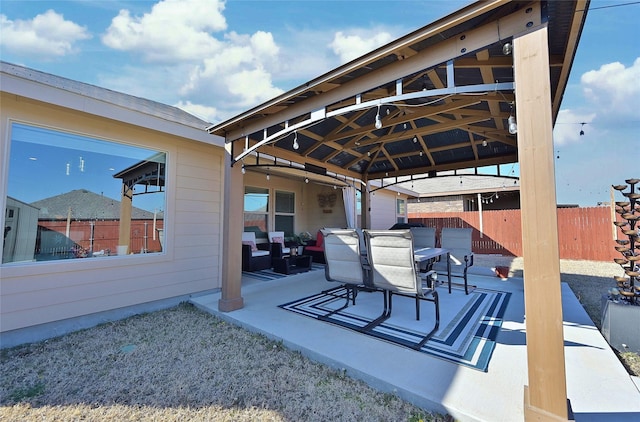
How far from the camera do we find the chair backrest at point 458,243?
531 cm

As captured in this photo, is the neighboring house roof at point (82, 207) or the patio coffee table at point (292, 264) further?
the patio coffee table at point (292, 264)

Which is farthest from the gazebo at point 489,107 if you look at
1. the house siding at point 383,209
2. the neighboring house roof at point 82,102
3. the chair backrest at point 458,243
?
the house siding at point 383,209

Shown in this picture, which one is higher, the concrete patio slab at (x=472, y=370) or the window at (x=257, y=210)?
the window at (x=257, y=210)

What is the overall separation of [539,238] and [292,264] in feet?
18.6

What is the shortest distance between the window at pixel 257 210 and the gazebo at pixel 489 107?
10.2 feet

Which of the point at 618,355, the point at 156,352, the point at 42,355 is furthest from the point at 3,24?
the point at 618,355

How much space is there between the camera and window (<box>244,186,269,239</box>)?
7.64m

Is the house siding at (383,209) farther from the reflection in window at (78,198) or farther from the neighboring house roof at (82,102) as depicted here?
the reflection in window at (78,198)

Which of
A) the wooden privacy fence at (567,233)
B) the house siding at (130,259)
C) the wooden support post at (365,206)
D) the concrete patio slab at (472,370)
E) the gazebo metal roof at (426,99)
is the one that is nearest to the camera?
the concrete patio slab at (472,370)

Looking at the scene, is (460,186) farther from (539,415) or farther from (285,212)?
(539,415)

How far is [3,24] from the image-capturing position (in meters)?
3.47

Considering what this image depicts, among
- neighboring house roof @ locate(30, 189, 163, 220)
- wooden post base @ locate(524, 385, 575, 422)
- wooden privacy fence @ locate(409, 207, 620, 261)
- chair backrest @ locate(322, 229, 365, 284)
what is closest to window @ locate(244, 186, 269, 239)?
neighboring house roof @ locate(30, 189, 163, 220)

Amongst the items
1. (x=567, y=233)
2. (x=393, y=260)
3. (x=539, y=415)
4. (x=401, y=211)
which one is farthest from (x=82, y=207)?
(x=567, y=233)

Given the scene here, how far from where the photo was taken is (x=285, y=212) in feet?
28.8
